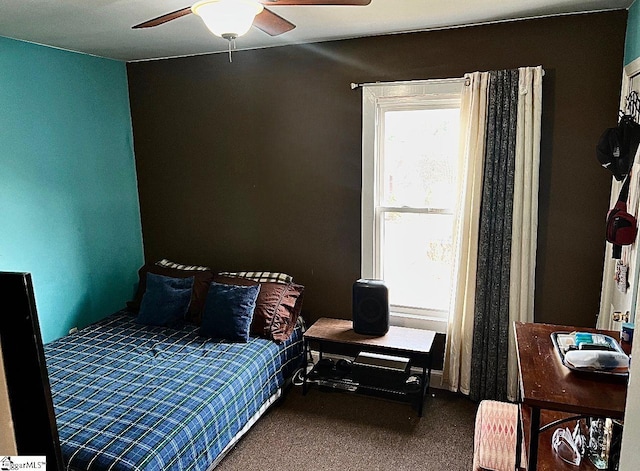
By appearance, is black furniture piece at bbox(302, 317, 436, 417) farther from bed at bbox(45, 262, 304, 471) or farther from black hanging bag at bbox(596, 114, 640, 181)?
black hanging bag at bbox(596, 114, 640, 181)

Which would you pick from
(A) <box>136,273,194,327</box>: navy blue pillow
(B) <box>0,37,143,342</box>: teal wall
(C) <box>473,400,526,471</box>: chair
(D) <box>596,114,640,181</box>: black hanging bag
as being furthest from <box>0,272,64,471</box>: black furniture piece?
(B) <box>0,37,143,342</box>: teal wall

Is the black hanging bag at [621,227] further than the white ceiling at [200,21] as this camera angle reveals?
No

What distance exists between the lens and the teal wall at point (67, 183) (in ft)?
10.3

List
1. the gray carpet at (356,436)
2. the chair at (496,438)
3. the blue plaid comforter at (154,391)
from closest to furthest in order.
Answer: the chair at (496,438)
the blue plaid comforter at (154,391)
the gray carpet at (356,436)

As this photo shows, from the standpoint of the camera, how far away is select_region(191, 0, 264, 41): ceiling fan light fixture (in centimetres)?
167

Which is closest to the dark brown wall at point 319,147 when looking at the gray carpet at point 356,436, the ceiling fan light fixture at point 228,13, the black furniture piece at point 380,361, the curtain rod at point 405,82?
the curtain rod at point 405,82

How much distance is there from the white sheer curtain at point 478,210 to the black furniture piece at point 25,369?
9.07 feet

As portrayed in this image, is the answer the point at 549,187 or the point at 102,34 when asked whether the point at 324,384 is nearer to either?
the point at 549,187

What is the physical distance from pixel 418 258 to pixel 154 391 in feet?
6.43

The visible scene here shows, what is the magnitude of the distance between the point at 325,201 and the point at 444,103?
1.08m

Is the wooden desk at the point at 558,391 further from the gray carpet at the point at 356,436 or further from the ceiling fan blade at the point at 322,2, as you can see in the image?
the ceiling fan blade at the point at 322,2

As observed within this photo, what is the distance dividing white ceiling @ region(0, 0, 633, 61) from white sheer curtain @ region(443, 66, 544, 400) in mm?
394

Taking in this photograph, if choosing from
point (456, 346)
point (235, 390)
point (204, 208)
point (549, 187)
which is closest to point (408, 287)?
point (456, 346)

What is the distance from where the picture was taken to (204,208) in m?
3.93
